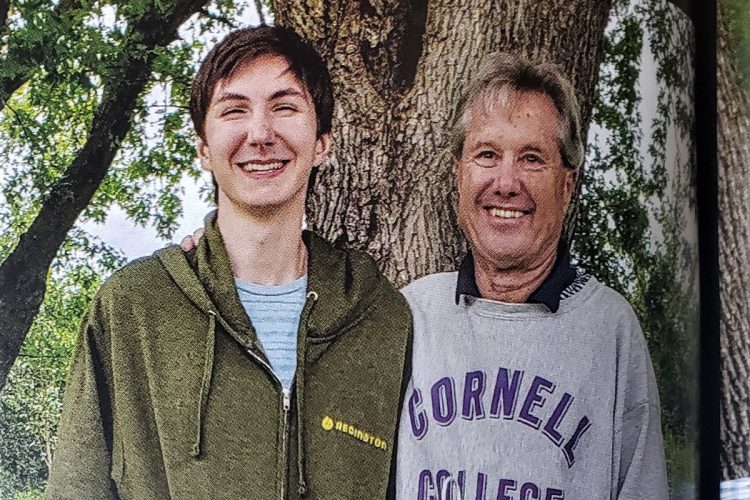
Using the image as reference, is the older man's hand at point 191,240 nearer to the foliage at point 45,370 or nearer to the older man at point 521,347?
the foliage at point 45,370

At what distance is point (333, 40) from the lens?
285cm

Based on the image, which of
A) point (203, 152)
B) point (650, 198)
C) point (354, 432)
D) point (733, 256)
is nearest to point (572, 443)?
point (354, 432)

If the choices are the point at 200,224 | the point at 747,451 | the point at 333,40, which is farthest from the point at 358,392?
the point at 747,451

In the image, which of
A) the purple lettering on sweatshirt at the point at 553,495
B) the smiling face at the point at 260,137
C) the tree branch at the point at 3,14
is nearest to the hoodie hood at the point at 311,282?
the smiling face at the point at 260,137

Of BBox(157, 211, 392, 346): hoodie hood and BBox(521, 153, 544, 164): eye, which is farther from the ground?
BBox(521, 153, 544, 164): eye

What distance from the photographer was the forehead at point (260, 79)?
2.71 meters

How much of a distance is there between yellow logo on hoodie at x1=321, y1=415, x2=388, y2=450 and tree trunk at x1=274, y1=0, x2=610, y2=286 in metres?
0.45

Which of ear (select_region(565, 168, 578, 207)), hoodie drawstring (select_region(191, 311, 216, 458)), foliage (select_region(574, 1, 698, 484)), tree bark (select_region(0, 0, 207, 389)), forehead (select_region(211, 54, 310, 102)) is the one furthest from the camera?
foliage (select_region(574, 1, 698, 484))

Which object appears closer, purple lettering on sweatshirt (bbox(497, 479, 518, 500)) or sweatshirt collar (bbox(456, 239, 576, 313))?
purple lettering on sweatshirt (bbox(497, 479, 518, 500))

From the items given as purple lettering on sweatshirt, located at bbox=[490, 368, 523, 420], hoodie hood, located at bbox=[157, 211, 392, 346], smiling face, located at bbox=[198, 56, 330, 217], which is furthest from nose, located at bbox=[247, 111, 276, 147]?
purple lettering on sweatshirt, located at bbox=[490, 368, 523, 420]

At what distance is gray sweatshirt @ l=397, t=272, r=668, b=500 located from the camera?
2758mm

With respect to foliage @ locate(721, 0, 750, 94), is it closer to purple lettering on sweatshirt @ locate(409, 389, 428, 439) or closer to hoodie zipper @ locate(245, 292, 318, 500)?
purple lettering on sweatshirt @ locate(409, 389, 428, 439)

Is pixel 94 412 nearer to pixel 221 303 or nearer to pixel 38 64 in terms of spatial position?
pixel 221 303

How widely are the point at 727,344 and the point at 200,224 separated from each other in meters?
1.96
